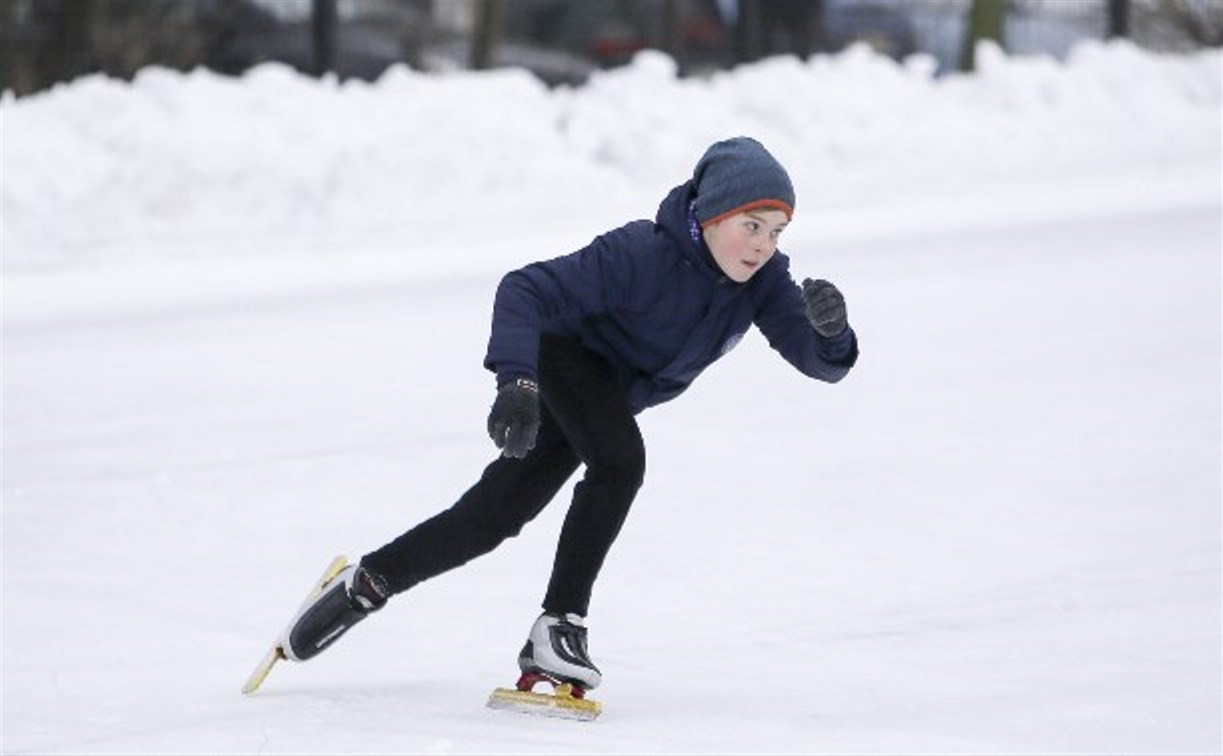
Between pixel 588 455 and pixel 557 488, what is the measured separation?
255 mm

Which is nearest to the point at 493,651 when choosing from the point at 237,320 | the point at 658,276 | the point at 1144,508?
the point at 658,276

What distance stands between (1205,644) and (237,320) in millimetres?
4500

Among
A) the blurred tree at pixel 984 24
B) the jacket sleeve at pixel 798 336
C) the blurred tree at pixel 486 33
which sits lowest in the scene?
the jacket sleeve at pixel 798 336

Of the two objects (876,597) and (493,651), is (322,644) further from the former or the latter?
(876,597)

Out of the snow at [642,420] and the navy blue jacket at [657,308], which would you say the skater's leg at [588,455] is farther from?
the snow at [642,420]

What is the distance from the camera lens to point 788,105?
41.0 ft

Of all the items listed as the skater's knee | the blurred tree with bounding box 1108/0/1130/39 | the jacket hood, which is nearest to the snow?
the skater's knee

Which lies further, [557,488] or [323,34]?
[323,34]

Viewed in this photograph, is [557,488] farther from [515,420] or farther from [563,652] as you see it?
[515,420]

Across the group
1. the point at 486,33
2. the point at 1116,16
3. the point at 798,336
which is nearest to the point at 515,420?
the point at 798,336

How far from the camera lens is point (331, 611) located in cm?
488

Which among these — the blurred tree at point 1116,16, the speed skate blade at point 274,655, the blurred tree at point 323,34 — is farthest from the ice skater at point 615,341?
the blurred tree at point 1116,16

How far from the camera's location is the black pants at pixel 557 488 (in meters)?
4.55

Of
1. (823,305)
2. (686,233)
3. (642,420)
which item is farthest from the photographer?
(642,420)
